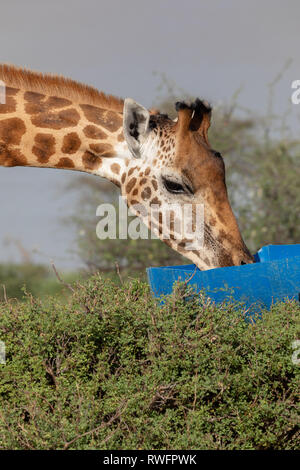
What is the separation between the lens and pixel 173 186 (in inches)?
200

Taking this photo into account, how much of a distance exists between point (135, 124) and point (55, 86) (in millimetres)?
977

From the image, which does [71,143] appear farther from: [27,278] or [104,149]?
[27,278]

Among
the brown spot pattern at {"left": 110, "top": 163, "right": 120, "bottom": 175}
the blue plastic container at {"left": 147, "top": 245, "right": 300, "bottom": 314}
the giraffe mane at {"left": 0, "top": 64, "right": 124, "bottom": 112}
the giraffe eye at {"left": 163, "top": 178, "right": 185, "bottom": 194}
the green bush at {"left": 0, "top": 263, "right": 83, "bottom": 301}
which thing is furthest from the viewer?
the green bush at {"left": 0, "top": 263, "right": 83, "bottom": 301}

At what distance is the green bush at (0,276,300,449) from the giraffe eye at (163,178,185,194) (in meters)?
1.13

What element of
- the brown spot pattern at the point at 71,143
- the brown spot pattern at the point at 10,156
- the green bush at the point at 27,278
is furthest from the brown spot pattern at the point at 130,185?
the green bush at the point at 27,278

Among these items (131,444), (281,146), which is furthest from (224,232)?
(281,146)

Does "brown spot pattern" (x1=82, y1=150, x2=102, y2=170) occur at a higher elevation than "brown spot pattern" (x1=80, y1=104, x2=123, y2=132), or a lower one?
lower

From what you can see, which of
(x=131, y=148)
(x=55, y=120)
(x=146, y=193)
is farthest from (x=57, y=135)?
(x=146, y=193)

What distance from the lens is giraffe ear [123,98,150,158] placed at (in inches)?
199

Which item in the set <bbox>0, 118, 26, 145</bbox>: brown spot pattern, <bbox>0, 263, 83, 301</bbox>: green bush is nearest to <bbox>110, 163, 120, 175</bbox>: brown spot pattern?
<bbox>0, 118, 26, 145</bbox>: brown spot pattern

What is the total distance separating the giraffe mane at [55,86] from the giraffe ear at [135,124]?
1.75 ft

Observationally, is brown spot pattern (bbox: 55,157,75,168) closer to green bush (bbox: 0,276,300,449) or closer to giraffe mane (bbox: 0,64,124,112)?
giraffe mane (bbox: 0,64,124,112)

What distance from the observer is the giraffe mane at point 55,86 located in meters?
5.67

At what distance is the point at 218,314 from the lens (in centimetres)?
396
